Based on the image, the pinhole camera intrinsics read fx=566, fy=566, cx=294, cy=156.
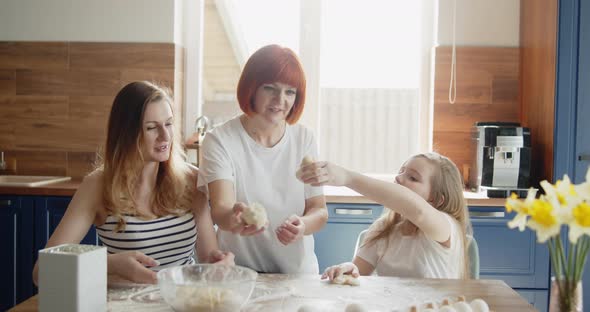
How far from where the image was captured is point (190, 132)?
357 centimetres

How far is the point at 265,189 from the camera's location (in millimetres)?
1755

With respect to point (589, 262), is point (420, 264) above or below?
above

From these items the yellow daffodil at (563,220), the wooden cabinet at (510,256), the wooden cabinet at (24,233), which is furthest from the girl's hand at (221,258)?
the wooden cabinet at (510,256)

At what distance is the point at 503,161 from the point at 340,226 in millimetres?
927

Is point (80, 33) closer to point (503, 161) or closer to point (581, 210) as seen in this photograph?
point (503, 161)

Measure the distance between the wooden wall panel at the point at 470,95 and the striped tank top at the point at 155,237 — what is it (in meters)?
2.05

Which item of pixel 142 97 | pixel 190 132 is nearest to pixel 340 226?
pixel 190 132

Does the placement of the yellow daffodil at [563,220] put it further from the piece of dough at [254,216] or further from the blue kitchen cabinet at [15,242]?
the blue kitchen cabinet at [15,242]

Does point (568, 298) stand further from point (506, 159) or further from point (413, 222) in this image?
point (506, 159)

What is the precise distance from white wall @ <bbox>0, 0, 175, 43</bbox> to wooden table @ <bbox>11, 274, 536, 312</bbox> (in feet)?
7.37

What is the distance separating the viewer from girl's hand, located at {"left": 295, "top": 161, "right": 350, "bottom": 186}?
1.60 metres

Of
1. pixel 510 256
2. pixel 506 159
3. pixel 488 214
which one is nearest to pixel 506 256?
pixel 510 256

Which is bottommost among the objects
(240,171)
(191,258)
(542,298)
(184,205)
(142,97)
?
(542,298)

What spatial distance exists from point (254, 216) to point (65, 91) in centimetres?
239
